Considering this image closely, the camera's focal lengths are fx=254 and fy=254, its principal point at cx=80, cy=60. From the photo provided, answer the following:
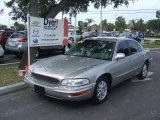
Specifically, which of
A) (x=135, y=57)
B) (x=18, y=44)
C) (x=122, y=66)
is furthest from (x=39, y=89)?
(x=18, y=44)

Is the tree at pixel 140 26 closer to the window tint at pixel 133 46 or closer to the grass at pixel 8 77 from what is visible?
the window tint at pixel 133 46

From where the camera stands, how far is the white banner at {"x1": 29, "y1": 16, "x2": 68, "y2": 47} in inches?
329

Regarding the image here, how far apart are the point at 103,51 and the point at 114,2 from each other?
12.9ft

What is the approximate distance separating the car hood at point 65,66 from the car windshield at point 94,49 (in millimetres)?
274

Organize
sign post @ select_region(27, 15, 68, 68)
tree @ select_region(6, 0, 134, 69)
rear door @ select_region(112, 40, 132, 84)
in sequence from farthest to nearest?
1. tree @ select_region(6, 0, 134, 69)
2. sign post @ select_region(27, 15, 68, 68)
3. rear door @ select_region(112, 40, 132, 84)

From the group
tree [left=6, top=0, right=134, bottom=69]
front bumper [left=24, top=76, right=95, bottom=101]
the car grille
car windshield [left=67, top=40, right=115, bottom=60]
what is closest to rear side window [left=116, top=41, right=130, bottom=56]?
car windshield [left=67, top=40, right=115, bottom=60]

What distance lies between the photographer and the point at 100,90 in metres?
5.86

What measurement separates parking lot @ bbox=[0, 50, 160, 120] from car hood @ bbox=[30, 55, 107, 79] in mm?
763

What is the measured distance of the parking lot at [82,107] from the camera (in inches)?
202

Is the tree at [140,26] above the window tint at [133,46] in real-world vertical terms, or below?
above

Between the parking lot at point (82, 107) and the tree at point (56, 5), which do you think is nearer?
the parking lot at point (82, 107)

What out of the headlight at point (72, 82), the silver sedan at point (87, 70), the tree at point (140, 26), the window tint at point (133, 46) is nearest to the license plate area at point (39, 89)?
the silver sedan at point (87, 70)

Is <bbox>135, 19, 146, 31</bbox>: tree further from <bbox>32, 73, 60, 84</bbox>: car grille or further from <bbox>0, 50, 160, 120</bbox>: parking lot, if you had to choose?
<bbox>32, 73, 60, 84</bbox>: car grille

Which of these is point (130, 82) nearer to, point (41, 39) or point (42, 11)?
point (41, 39)
